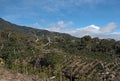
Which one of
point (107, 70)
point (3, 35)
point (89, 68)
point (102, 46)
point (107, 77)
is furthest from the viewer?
point (3, 35)

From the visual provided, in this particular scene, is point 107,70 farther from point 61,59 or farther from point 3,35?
point 3,35

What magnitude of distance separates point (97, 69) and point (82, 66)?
521cm

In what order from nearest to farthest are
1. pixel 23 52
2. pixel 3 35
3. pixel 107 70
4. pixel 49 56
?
pixel 107 70, pixel 49 56, pixel 23 52, pixel 3 35

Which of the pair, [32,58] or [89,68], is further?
[32,58]

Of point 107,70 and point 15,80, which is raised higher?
point 15,80

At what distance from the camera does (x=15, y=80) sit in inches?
374

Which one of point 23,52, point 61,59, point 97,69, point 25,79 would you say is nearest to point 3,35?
point 23,52

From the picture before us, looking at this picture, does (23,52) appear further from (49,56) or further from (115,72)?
(115,72)

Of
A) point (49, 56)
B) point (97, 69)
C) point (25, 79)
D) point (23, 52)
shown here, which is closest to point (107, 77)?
point (97, 69)

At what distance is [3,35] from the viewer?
10519cm

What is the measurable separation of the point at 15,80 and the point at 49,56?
52.2 metres

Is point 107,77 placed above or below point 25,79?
below

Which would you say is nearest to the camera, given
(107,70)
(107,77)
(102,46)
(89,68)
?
(107,77)

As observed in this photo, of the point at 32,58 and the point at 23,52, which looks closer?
the point at 32,58
